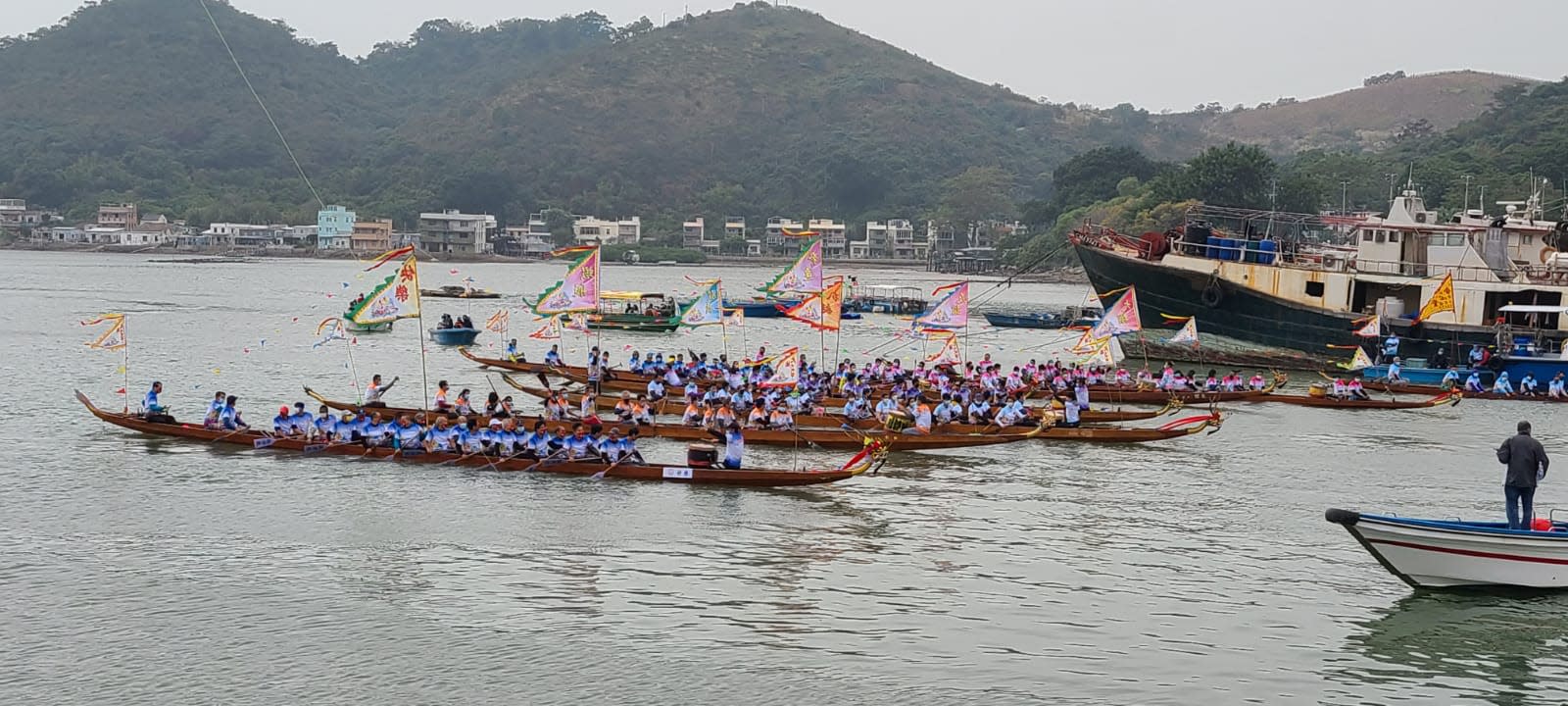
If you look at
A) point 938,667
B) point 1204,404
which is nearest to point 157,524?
point 938,667

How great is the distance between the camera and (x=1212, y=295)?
57.3m

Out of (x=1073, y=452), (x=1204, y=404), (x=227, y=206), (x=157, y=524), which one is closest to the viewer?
(x=157, y=524)

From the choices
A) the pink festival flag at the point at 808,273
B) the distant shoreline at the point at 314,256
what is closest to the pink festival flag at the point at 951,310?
the pink festival flag at the point at 808,273

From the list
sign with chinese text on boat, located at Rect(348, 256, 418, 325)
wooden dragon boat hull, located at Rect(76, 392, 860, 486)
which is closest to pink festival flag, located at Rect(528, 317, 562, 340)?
wooden dragon boat hull, located at Rect(76, 392, 860, 486)

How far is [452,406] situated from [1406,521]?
2233 centimetres

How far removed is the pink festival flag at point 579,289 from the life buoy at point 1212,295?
30908mm

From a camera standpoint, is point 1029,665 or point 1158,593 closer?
point 1029,665

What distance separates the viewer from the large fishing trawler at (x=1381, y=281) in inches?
2005

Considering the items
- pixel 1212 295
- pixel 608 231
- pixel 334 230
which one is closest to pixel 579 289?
pixel 1212 295

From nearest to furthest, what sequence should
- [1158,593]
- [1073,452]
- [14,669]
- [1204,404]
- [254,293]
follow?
1. [14,669]
2. [1158,593]
3. [1073,452]
4. [1204,404]
5. [254,293]

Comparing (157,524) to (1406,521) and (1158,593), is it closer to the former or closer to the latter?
(1158,593)

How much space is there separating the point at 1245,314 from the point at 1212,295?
141cm

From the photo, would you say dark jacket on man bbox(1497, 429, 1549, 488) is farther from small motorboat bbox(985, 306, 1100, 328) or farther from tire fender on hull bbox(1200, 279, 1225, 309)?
small motorboat bbox(985, 306, 1100, 328)

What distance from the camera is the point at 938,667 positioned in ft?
59.7
